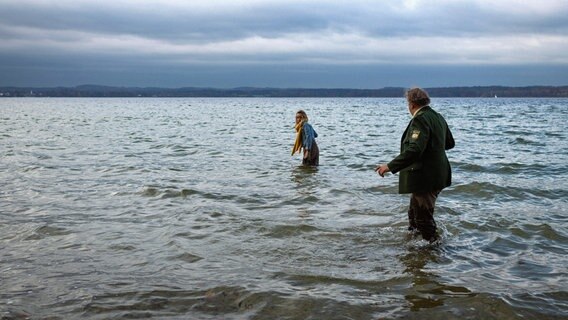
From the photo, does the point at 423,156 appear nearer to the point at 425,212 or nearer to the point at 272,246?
the point at 425,212

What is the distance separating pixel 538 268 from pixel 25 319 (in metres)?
6.22

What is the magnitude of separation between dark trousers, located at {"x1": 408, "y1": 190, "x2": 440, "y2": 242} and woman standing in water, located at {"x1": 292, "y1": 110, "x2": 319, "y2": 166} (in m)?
7.86

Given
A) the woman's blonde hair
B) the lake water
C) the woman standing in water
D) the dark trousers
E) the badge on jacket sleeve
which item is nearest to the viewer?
the lake water

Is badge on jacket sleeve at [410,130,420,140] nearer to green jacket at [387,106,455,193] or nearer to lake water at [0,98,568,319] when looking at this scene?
green jacket at [387,106,455,193]

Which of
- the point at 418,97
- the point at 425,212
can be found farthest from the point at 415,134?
the point at 425,212

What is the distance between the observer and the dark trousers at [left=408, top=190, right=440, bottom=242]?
8164 millimetres

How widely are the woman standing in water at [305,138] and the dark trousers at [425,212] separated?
309 inches

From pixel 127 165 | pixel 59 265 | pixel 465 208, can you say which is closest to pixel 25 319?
pixel 59 265

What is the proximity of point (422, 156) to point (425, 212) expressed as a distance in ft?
3.04

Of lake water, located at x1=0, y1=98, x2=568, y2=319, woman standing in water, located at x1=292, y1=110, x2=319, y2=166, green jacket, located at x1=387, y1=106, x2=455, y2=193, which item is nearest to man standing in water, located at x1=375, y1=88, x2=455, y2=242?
green jacket, located at x1=387, y1=106, x2=455, y2=193

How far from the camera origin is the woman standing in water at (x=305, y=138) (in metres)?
16.2

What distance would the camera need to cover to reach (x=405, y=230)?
30.8ft

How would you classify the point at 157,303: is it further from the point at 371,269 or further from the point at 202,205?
the point at 202,205

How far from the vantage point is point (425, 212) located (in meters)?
8.32
